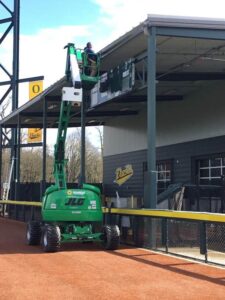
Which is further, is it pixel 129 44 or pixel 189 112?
pixel 189 112

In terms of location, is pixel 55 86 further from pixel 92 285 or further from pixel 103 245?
pixel 92 285

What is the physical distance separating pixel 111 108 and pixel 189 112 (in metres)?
4.81

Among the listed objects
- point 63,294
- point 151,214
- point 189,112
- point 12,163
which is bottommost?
point 63,294

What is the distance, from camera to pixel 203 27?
15094 mm

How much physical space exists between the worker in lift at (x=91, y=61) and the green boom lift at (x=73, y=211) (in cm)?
3

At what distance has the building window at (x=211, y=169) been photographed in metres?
23.2

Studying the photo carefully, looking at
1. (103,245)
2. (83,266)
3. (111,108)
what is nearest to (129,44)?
(103,245)

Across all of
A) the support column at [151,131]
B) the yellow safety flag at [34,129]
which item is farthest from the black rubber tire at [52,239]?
the yellow safety flag at [34,129]

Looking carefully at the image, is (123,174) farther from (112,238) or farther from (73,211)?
(112,238)

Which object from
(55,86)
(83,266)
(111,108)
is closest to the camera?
(83,266)

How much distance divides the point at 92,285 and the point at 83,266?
6.78 ft

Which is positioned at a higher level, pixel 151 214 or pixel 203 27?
pixel 203 27

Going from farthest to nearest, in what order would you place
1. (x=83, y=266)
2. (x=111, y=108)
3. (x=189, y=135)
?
1. (x=111, y=108)
2. (x=189, y=135)
3. (x=83, y=266)

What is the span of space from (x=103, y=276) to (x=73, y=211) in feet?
14.7
